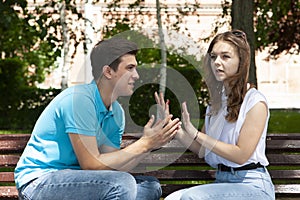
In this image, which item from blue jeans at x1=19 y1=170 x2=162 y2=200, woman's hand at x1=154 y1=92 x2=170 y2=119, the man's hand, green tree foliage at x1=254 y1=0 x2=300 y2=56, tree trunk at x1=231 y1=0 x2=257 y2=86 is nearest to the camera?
blue jeans at x1=19 y1=170 x2=162 y2=200

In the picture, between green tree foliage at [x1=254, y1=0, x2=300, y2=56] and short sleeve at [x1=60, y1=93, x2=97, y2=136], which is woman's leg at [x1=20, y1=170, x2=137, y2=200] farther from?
green tree foliage at [x1=254, y1=0, x2=300, y2=56]

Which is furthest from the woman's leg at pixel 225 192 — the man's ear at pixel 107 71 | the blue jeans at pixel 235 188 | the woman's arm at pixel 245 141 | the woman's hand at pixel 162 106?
the man's ear at pixel 107 71

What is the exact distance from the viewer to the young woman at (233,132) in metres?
3.52

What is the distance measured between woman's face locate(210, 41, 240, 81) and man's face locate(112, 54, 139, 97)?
450 millimetres

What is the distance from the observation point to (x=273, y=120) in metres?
14.2

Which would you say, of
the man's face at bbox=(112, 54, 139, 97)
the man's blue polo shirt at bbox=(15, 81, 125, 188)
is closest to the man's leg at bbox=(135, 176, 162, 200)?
the man's blue polo shirt at bbox=(15, 81, 125, 188)

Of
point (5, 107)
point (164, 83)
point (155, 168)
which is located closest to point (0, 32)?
point (5, 107)

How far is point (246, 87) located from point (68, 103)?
3.21 ft

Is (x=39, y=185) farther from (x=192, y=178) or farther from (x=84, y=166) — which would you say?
(x=192, y=178)

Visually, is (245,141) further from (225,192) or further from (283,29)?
(283,29)

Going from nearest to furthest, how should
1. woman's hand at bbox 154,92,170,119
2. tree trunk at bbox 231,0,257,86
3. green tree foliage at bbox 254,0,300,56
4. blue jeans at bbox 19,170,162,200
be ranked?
1. blue jeans at bbox 19,170,162,200
2. woman's hand at bbox 154,92,170,119
3. tree trunk at bbox 231,0,257,86
4. green tree foliage at bbox 254,0,300,56

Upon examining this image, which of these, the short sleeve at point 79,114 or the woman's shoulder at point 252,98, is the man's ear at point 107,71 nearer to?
the short sleeve at point 79,114

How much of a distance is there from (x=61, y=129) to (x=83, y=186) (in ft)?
1.10

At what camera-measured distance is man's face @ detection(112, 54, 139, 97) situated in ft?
11.7
